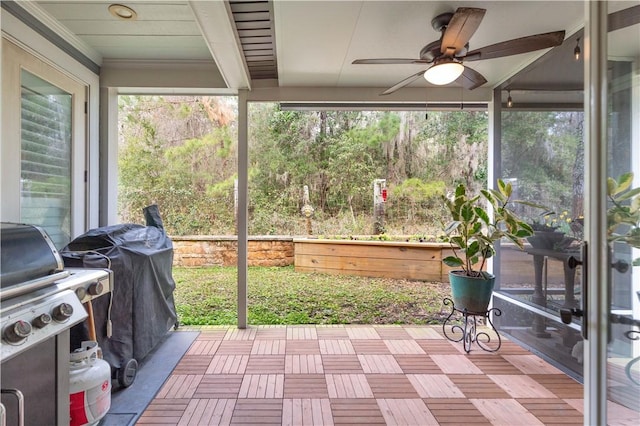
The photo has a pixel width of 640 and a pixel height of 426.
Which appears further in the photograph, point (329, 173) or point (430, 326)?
point (329, 173)

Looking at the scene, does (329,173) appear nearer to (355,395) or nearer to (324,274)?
(324,274)

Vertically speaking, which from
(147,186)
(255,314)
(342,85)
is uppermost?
(342,85)

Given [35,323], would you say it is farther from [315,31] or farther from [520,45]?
[520,45]

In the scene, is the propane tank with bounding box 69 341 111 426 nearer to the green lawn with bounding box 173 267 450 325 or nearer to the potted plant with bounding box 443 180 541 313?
the green lawn with bounding box 173 267 450 325

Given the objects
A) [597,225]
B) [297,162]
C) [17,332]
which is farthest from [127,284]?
[297,162]

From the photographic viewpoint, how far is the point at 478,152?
5.94 meters

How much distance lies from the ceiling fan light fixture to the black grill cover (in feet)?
8.13

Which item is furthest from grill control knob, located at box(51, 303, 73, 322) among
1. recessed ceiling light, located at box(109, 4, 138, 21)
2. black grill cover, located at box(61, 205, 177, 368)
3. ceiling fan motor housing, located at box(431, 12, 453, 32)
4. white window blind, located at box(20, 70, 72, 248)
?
ceiling fan motor housing, located at box(431, 12, 453, 32)

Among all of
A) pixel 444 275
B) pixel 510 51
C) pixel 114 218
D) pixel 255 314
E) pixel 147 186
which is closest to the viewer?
pixel 510 51

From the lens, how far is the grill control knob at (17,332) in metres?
1.02

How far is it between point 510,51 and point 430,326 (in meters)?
2.63

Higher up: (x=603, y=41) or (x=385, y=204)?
(x=603, y=41)

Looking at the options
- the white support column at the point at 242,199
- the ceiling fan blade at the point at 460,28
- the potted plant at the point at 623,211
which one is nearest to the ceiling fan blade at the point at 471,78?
the ceiling fan blade at the point at 460,28

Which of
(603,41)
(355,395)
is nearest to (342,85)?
(603,41)
